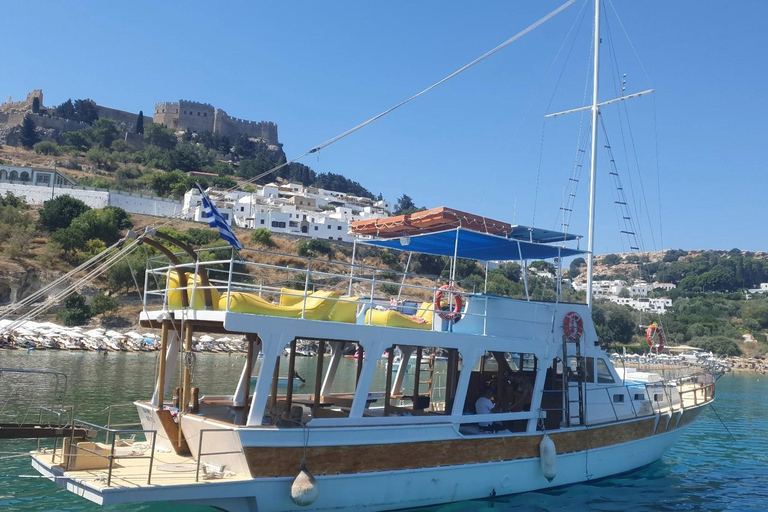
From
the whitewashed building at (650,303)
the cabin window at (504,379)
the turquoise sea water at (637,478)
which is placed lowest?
the turquoise sea water at (637,478)

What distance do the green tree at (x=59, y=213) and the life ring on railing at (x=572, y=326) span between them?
6682 centimetres

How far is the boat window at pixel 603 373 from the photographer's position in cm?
1409

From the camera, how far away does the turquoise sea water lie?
1129 centimetres

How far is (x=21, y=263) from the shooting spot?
190 feet

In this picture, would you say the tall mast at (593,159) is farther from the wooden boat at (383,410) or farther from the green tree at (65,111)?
the green tree at (65,111)

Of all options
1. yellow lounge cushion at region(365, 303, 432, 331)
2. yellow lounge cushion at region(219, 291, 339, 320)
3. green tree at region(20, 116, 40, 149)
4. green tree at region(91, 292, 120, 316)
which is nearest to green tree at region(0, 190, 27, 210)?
green tree at region(91, 292, 120, 316)

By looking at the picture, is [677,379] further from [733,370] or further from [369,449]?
[733,370]

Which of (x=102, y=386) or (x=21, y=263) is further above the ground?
(x=21, y=263)

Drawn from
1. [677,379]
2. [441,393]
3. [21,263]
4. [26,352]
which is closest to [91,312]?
[21,263]

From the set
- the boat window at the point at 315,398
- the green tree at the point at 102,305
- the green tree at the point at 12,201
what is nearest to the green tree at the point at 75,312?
the green tree at the point at 102,305

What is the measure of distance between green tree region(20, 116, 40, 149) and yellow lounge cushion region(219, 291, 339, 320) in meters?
134

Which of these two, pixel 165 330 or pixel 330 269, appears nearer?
pixel 165 330

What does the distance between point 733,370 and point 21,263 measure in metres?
74.1

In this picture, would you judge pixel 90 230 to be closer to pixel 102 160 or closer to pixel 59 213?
pixel 59 213
